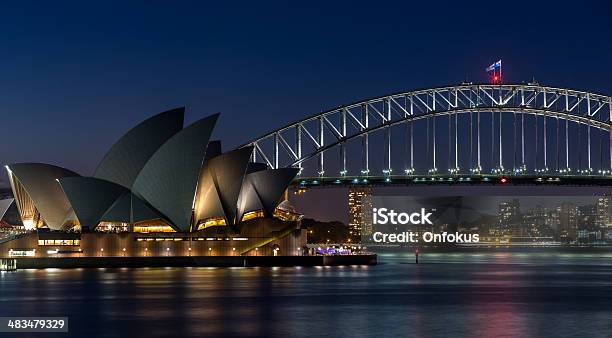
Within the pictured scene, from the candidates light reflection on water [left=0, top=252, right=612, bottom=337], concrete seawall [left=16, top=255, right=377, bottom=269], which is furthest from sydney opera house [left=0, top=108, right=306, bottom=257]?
light reflection on water [left=0, top=252, right=612, bottom=337]

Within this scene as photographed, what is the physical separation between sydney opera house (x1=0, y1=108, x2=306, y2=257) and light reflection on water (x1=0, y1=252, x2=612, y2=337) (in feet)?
53.2

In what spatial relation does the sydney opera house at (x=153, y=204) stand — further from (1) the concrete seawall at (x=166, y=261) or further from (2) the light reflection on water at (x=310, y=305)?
(2) the light reflection on water at (x=310, y=305)

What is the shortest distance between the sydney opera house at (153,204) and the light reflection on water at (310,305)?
16207 mm

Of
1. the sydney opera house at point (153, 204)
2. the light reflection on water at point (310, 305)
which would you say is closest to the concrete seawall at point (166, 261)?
the sydney opera house at point (153, 204)

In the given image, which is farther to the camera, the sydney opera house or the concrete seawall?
the concrete seawall

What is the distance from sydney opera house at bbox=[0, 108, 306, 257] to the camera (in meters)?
83.6

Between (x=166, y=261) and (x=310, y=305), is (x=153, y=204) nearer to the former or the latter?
(x=166, y=261)

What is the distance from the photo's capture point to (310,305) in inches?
1794

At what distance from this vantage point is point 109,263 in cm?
8575

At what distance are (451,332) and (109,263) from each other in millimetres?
54593

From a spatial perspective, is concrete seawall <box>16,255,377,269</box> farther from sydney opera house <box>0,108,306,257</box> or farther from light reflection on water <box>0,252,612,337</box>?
light reflection on water <box>0,252,612,337</box>

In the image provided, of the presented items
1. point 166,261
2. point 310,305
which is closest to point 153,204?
point 166,261

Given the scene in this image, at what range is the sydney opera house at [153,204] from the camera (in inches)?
3290

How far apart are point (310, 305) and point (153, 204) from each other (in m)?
42.0
